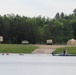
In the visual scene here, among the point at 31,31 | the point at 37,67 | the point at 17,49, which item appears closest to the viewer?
the point at 37,67

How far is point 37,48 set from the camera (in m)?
110

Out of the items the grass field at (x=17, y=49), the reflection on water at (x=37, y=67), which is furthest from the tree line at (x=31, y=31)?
the reflection on water at (x=37, y=67)

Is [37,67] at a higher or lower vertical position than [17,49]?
lower

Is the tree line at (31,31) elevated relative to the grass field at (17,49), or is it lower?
elevated

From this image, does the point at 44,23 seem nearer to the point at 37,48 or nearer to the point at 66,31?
the point at 66,31

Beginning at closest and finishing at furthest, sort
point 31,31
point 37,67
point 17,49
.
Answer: point 37,67 → point 17,49 → point 31,31

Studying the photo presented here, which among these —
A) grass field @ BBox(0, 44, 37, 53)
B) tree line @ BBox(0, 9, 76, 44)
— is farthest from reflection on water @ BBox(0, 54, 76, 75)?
tree line @ BBox(0, 9, 76, 44)

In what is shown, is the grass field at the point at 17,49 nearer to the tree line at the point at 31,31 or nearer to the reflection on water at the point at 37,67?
the tree line at the point at 31,31

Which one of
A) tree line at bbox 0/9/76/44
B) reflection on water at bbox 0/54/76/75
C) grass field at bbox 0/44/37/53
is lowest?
reflection on water at bbox 0/54/76/75

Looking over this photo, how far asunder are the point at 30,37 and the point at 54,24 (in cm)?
1755

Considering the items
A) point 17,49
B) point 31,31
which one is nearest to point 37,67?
point 17,49

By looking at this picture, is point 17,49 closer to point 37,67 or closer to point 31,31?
point 31,31

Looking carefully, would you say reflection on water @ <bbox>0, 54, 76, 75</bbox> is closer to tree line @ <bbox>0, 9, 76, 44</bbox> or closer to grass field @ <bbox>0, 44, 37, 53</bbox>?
grass field @ <bbox>0, 44, 37, 53</bbox>

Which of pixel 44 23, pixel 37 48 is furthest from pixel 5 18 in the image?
pixel 37 48
